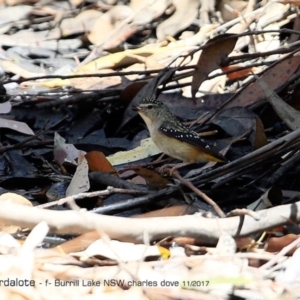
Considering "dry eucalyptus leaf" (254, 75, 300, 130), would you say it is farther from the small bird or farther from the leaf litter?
the small bird

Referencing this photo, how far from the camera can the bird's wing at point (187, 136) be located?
4.31 m

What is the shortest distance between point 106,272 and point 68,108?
2.88 meters

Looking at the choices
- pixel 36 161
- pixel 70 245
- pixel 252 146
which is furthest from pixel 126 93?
pixel 70 245

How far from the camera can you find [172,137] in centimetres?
465

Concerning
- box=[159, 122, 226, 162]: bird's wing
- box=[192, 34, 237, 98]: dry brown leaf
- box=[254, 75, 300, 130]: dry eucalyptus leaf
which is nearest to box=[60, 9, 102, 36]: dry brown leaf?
box=[192, 34, 237, 98]: dry brown leaf

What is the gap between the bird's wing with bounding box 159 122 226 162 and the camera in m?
4.31

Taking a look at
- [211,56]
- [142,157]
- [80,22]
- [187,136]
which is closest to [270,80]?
[211,56]

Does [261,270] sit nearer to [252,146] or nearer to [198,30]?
[252,146]

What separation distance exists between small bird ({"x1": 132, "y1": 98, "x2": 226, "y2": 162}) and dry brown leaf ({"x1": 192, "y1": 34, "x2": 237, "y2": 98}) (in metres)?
0.26

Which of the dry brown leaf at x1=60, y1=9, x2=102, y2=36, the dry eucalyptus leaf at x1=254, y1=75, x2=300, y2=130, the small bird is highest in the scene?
the dry eucalyptus leaf at x1=254, y1=75, x2=300, y2=130

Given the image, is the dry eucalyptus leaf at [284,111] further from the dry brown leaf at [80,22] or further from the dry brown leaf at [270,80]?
the dry brown leaf at [80,22]

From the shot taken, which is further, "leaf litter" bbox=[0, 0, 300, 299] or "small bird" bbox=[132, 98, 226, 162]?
"small bird" bbox=[132, 98, 226, 162]

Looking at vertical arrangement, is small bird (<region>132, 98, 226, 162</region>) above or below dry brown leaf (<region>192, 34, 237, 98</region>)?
below

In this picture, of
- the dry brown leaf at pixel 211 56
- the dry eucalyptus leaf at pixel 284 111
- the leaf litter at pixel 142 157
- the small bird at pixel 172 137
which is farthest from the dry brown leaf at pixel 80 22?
the dry eucalyptus leaf at pixel 284 111
